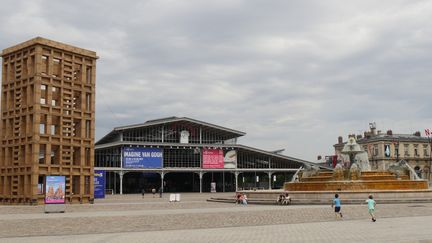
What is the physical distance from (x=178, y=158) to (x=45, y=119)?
Answer: 41.3 metres

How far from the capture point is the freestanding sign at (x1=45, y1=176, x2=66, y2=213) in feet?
90.0

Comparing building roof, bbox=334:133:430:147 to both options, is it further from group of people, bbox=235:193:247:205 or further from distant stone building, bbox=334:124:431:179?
group of people, bbox=235:193:247:205

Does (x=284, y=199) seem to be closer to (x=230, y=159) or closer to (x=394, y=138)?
(x=230, y=159)

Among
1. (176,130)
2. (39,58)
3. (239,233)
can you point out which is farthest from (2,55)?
(176,130)

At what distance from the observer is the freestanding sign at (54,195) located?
2742 centimetres

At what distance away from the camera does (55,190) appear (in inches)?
1162

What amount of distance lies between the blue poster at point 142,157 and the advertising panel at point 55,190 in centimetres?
4057

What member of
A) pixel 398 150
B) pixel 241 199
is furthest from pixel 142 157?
pixel 398 150

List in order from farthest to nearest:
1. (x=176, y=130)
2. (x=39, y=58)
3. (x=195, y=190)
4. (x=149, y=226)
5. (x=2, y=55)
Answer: (x=195, y=190), (x=176, y=130), (x=2, y=55), (x=39, y=58), (x=149, y=226)

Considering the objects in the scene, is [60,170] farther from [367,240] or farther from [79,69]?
[367,240]

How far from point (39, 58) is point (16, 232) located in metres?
21.8

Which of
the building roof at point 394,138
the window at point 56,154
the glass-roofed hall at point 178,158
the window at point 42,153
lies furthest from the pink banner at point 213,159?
the window at point 42,153

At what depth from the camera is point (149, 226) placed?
727 inches

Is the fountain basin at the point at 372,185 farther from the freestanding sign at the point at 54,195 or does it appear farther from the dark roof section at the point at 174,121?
the dark roof section at the point at 174,121
